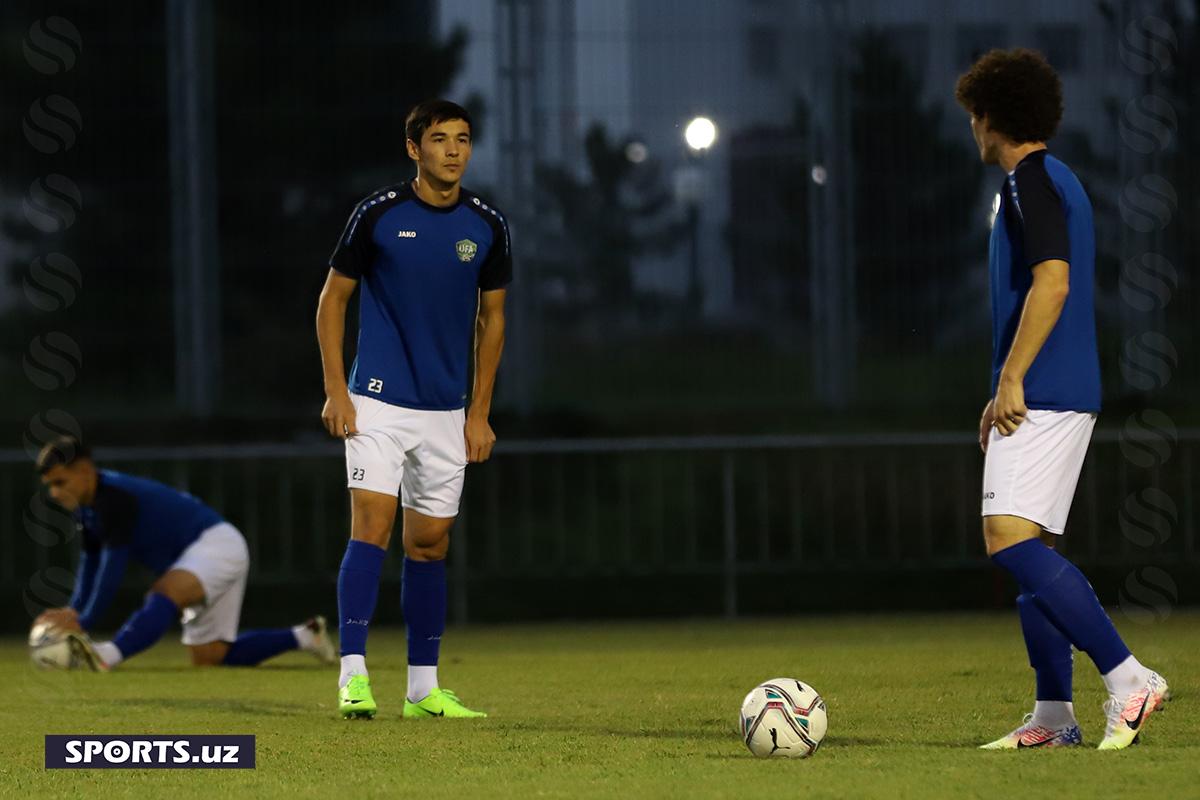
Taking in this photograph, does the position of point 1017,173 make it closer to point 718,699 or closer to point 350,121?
point 718,699

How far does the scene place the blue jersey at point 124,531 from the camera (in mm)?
9383

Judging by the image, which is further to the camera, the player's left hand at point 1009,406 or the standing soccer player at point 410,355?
the standing soccer player at point 410,355

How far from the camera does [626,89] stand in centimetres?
1644

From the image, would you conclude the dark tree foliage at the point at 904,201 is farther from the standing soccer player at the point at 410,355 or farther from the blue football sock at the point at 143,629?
the standing soccer player at the point at 410,355

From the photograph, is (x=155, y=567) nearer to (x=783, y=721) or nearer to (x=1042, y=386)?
(x=783, y=721)

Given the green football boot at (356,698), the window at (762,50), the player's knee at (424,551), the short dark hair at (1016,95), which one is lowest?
the green football boot at (356,698)

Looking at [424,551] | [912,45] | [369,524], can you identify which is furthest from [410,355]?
[912,45]

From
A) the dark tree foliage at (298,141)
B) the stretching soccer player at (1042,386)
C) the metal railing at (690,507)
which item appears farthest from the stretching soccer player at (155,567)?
the dark tree foliage at (298,141)

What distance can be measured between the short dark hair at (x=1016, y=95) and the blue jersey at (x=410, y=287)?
1879 millimetres

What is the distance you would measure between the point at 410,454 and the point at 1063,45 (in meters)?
11.1

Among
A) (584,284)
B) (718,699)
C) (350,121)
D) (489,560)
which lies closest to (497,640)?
(489,560)

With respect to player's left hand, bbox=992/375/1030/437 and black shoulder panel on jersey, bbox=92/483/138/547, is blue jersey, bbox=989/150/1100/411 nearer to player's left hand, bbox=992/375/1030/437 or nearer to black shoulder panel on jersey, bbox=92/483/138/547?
player's left hand, bbox=992/375/1030/437

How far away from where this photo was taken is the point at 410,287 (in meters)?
6.66

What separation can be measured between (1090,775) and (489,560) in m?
7.92
